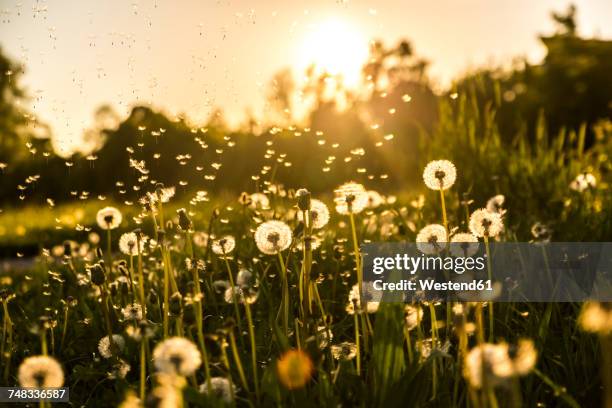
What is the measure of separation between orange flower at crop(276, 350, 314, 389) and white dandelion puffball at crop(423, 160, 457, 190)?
30.2 inches

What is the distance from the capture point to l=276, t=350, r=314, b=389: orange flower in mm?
1523

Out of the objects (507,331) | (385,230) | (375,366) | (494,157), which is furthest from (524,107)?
(375,366)

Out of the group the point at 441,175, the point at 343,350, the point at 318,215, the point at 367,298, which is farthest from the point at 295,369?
the point at 441,175

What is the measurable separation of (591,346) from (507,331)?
293 millimetres

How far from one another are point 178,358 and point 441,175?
4.08ft

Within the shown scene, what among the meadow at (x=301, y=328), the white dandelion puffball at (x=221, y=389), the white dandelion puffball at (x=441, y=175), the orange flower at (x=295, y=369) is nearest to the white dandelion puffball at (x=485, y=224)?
the meadow at (x=301, y=328)

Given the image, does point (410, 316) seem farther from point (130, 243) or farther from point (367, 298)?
point (130, 243)

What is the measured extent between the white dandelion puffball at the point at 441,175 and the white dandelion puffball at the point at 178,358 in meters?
1.17

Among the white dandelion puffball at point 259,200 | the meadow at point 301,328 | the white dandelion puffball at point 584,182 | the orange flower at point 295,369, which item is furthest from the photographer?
the white dandelion puffball at point 584,182

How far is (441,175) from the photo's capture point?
210 centimetres

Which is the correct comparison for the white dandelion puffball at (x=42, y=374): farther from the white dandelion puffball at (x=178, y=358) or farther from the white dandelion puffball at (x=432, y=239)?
the white dandelion puffball at (x=432, y=239)

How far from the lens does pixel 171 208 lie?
9430 millimetres

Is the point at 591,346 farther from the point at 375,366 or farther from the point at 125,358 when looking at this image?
the point at 125,358

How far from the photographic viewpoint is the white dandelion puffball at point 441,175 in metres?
2.09
